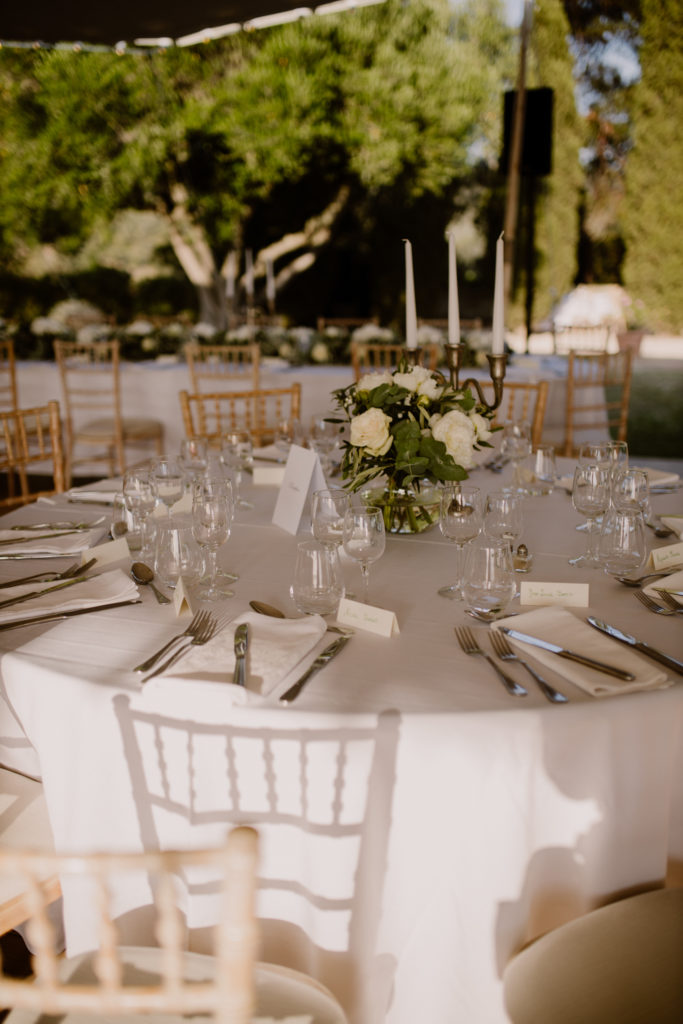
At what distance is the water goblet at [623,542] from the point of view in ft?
5.21

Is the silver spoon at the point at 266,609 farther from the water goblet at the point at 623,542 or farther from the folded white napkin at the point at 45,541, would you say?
the water goblet at the point at 623,542

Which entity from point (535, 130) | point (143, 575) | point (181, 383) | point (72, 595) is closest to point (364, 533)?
point (143, 575)

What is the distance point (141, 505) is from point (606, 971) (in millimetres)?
1352

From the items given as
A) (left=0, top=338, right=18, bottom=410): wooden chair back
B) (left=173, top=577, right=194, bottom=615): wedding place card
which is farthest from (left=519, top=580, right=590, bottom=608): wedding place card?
(left=0, top=338, right=18, bottom=410): wooden chair back

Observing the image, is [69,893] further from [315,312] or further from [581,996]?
[315,312]

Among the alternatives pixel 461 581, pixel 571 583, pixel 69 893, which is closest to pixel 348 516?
pixel 461 581

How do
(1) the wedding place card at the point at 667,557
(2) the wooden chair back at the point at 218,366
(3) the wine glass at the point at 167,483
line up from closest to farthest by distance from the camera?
(1) the wedding place card at the point at 667,557, (3) the wine glass at the point at 167,483, (2) the wooden chair back at the point at 218,366

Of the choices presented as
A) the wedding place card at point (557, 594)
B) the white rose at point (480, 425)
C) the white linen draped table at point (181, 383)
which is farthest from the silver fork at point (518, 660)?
the white linen draped table at point (181, 383)

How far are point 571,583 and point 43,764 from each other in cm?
103

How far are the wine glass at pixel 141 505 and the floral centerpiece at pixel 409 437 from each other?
1.60ft

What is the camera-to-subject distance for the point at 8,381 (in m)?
5.86

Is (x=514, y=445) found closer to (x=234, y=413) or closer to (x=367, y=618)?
(x=367, y=618)

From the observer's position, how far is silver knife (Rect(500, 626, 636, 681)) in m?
1.21

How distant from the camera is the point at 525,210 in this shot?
909cm
